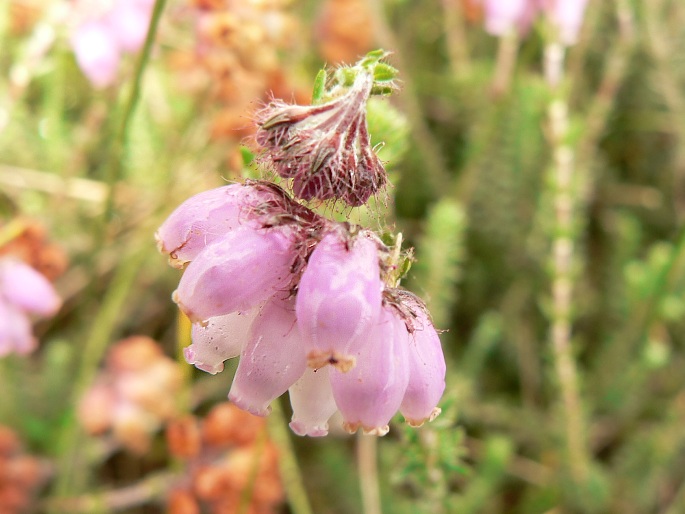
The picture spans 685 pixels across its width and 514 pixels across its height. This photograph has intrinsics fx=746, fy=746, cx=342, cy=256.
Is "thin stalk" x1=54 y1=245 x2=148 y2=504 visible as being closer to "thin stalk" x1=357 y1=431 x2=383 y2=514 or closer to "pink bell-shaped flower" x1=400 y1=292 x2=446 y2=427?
"thin stalk" x1=357 y1=431 x2=383 y2=514

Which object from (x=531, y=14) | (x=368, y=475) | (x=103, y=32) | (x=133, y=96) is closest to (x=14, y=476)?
(x=368, y=475)

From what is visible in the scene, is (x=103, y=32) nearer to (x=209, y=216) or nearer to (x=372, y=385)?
(x=209, y=216)

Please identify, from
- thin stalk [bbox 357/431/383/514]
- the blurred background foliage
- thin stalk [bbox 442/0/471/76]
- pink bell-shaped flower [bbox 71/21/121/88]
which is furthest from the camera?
thin stalk [bbox 442/0/471/76]

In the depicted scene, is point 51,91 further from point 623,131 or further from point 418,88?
point 623,131

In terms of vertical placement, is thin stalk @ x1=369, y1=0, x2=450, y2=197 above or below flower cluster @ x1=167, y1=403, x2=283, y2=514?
above

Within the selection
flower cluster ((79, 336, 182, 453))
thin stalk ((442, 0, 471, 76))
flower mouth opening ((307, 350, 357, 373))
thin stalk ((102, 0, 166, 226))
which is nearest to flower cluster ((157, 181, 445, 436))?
flower mouth opening ((307, 350, 357, 373))

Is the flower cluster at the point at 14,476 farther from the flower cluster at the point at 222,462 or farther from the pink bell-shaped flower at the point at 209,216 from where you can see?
the pink bell-shaped flower at the point at 209,216

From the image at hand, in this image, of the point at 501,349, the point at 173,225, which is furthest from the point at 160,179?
the point at 173,225
